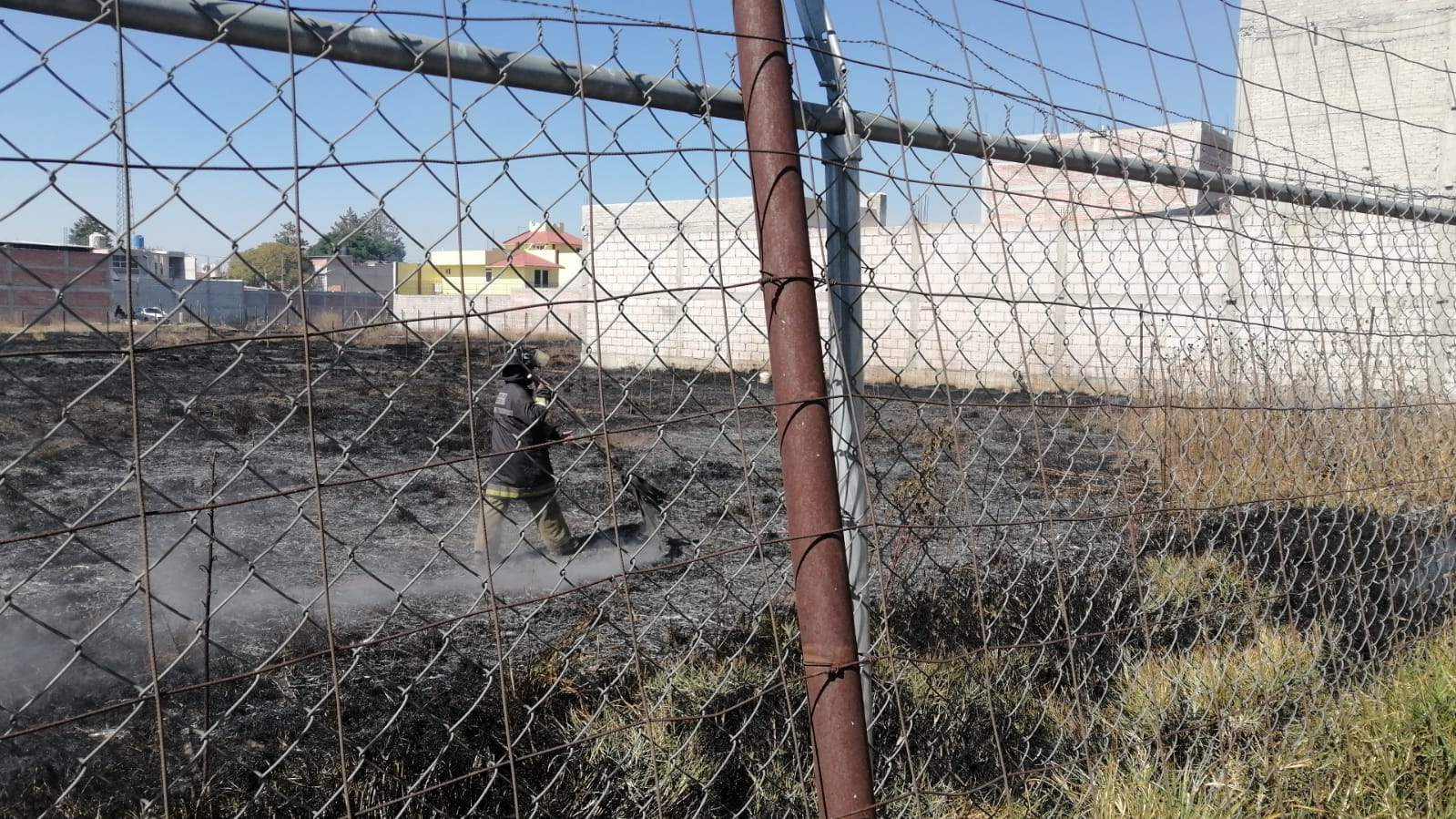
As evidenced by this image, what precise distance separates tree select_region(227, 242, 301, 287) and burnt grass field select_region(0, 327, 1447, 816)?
4.4 inches

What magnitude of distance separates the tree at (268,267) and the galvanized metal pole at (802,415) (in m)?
0.71

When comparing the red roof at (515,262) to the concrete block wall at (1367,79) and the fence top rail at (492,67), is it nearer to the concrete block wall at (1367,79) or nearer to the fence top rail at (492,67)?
the fence top rail at (492,67)

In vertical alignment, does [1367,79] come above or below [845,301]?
above

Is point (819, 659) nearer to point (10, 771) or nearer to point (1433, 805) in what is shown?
point (1433, 805)

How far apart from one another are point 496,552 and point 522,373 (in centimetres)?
143

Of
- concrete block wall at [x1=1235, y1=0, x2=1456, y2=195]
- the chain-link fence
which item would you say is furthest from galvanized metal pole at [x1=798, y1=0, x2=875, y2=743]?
Result: concrete block wall at [x1=1235, y1=0, x2=1456, y2=195]

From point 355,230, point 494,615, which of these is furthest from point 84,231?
point 494,615

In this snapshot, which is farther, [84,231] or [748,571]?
[748,571]

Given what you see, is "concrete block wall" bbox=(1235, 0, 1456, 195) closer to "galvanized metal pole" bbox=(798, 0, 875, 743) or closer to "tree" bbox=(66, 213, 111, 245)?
"galvanized metal pole" bbox=(798, 0, 875, 743)

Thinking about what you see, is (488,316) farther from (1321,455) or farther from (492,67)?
(1321,455)

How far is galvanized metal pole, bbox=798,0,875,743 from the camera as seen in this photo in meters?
1.93

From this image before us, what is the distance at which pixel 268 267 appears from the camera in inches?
66.5

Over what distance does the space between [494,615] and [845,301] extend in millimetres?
884

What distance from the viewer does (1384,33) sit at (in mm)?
17000
